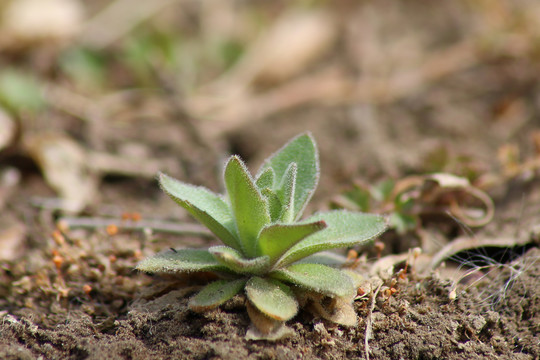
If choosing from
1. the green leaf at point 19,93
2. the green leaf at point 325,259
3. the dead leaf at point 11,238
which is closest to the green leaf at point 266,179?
the green leaf at point 325,259

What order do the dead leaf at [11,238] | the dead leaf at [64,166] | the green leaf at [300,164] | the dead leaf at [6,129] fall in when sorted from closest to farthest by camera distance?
the green leaf at [300,164], the dead leaf at [11,238], the dead leaf at [64,166], the dead leaf at [6,129]

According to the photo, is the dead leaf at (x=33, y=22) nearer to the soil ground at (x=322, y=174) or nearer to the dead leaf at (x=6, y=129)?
the soil ground at (x=322, y=174)

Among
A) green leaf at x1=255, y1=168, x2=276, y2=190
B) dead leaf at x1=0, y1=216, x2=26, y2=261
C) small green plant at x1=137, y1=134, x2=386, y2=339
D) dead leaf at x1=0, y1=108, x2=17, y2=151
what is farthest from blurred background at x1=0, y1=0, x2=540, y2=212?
green leaf at x1=255, y1=168, x2=276, y2=190

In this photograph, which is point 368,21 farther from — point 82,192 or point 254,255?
point 254,255

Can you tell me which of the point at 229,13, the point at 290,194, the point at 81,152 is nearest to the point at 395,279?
the point at 290,194

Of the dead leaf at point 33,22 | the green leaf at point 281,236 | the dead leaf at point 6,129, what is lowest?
the green leaf at point 281,236

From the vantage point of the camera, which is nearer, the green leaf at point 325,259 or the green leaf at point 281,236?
the green leaf at point 281,236

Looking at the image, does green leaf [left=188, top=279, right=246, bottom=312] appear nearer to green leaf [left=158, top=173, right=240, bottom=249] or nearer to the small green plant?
the small green plant
